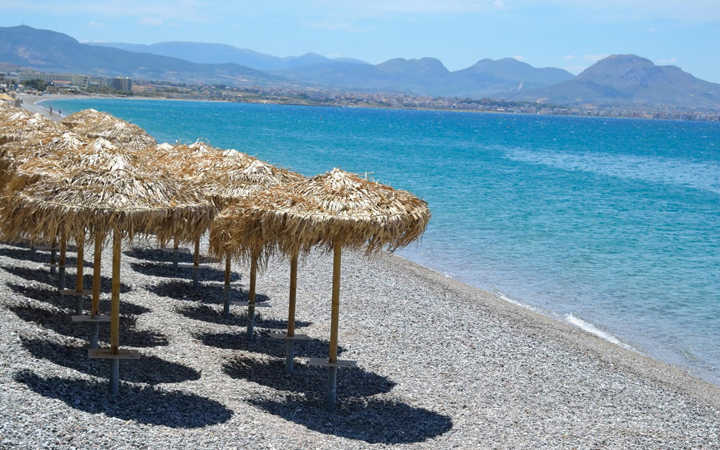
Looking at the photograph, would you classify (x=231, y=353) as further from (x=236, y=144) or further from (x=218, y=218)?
(x=236, y=144)

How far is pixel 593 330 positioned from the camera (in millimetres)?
14906

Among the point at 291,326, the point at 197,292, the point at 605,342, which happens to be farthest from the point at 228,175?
the point at 605,342

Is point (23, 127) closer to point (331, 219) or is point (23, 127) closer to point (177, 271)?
point (177, 271)

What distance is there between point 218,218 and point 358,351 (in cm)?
305

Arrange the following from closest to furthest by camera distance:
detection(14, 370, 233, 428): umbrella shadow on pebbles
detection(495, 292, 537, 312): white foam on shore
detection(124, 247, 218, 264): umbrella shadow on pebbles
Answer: detection(14, 370, 233, 428): umbrella shadow on pebbles, detection(124, 247, 218, 264): umbrella shadow on pebbles, detection(495, 292, 537, 312): white foam on shore

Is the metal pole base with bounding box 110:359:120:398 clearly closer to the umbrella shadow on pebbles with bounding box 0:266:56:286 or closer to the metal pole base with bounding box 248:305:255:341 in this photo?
the metal pole base with bounding box 248:305:255:341

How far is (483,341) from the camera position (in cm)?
1148

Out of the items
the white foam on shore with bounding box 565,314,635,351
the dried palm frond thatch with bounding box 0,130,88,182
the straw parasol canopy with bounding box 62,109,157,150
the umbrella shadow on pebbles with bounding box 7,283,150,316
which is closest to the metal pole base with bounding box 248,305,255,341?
the umbrella shadow on pebbles with bounding box 7,283,150,316

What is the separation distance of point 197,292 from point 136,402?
5.33 meters

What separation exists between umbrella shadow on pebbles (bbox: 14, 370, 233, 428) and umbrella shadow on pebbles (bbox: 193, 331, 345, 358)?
2.20 meters

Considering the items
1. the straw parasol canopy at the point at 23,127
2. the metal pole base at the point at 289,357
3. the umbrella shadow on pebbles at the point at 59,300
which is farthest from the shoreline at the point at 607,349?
the straw parasol canopy at the point at 23,127

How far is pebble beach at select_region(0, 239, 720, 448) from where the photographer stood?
716 centimetres

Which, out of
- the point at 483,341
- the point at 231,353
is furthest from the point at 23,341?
the point at 483,341

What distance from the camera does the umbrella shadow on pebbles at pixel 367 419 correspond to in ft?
25.6
